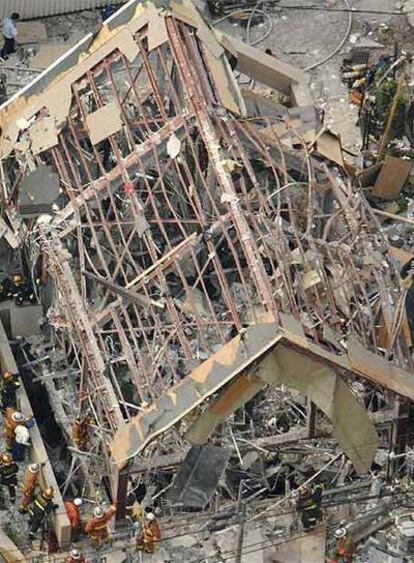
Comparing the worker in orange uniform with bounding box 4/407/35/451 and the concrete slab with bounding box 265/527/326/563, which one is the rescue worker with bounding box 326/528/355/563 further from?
the worker in orange uniform with bounding box 4/407/35/451

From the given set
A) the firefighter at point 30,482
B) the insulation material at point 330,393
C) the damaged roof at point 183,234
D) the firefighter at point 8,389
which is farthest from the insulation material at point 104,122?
the firefighter at point 30,482

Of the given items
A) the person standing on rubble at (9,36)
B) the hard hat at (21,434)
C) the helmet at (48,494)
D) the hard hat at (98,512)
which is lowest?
the hard hat at (98,512)

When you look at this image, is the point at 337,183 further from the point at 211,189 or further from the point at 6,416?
the point at 6,416

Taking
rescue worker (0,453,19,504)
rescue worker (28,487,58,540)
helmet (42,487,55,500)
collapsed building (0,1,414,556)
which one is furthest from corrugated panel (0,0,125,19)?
helmet (42,487,55,500)

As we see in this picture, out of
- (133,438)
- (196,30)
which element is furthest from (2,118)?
(133,438)

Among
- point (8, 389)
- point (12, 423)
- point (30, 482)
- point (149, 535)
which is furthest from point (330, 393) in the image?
point (8, 389)

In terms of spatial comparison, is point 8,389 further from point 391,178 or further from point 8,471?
point 391,178

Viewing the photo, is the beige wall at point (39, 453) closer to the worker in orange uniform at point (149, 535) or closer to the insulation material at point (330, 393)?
the worker in orange uniform at point (149, 535)
